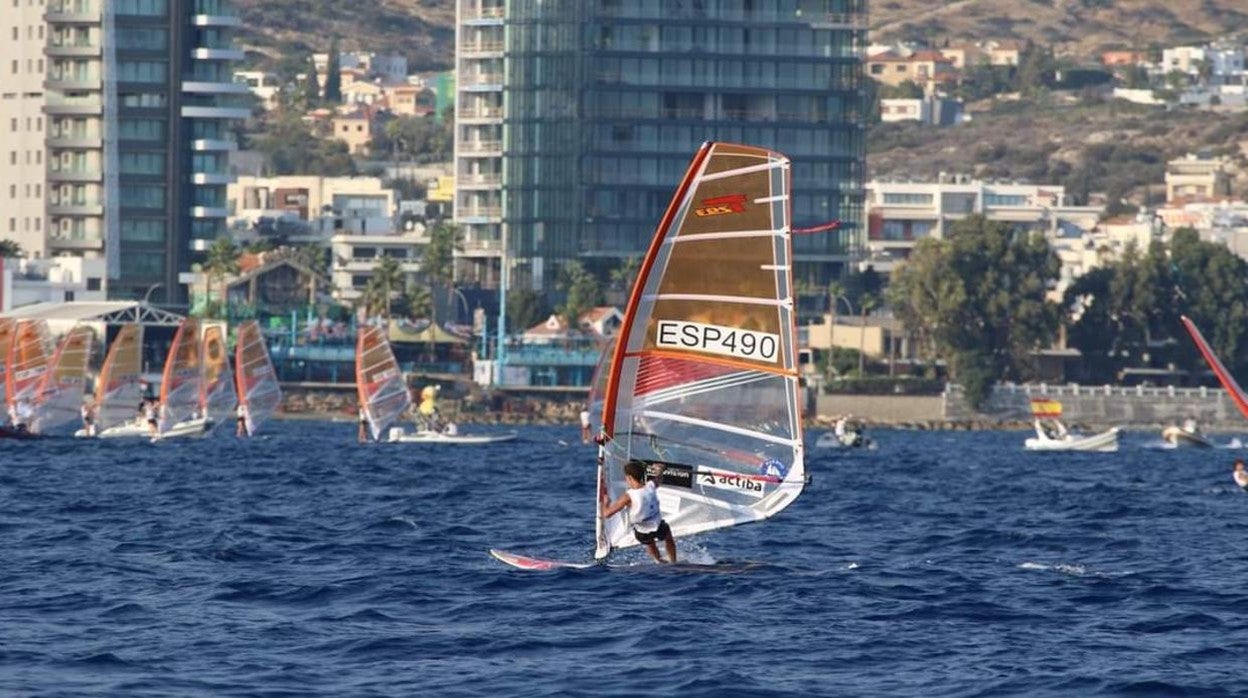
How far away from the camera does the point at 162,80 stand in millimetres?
158000

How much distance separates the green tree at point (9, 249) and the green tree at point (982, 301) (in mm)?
52074

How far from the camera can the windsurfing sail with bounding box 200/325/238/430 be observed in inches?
3551

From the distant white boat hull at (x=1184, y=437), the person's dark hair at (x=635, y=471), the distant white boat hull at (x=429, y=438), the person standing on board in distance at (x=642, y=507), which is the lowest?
the distant white boat hull at (x=1184, y=437)

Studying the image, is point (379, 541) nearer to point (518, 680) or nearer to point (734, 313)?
point (734, 313)

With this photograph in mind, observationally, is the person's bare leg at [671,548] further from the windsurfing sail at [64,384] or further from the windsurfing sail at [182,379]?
the windsurfing sail at [182,379]

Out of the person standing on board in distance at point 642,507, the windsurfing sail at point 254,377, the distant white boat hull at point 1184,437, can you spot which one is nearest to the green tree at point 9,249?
the windsurfing sail at point 254,377

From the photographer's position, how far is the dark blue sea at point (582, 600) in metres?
25.1

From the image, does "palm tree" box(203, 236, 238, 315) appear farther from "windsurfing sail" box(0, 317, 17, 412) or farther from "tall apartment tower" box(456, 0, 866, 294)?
"windsurfing sail" box(0, 317, 17, 412)

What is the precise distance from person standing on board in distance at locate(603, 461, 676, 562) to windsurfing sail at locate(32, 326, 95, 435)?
54.3 metres

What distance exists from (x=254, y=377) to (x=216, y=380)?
1292 millimetres

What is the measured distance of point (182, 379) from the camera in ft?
292

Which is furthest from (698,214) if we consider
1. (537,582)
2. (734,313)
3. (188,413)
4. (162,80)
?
(162,80)

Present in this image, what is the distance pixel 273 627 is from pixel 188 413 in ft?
204

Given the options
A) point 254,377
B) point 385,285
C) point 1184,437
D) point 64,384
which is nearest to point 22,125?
→ point 385,285
